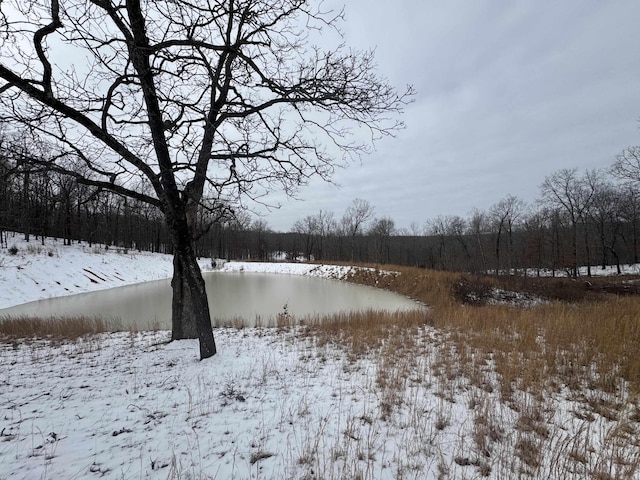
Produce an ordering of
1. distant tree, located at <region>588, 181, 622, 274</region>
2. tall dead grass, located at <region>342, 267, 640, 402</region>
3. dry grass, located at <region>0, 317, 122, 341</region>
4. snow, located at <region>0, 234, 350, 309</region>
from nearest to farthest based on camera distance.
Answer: tall dead grass, located at <region>342, 267, 640, 402</region> → dry grass, located at <region>0, 317, 122, 341</region> → snow, located at <region>0, 234, 350, 309</region> → distant tree, located at <region>588, 181, 622, 274</region>

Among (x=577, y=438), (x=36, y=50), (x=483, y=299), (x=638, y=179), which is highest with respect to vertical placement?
(x=638, y=179)

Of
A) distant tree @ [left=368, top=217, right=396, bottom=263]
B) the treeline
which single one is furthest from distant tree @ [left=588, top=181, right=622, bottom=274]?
distant tree @ [left=368, top=217, right=396, bottom=263]

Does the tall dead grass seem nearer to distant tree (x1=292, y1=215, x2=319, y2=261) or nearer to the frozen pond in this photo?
Answer: the frozen pond

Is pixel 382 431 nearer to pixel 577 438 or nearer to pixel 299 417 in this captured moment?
pixel 299 417

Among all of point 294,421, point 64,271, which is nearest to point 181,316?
point 294,421

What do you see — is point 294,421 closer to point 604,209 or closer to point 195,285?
point 195,285

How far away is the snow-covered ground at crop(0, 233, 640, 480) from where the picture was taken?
2.38 meters

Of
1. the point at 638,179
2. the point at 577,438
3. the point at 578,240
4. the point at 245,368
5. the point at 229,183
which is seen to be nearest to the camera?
the point at 577,438

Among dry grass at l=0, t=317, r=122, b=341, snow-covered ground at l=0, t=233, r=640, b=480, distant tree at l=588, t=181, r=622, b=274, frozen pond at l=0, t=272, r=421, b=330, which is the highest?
distant tree at l=588, t=181, r=622, b=274

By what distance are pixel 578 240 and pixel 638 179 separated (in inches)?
784

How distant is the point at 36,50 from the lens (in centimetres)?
359

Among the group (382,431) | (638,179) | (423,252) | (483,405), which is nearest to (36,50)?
(382,431)

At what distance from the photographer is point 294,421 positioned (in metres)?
3.12

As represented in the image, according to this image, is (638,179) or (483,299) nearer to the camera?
(483,299)
